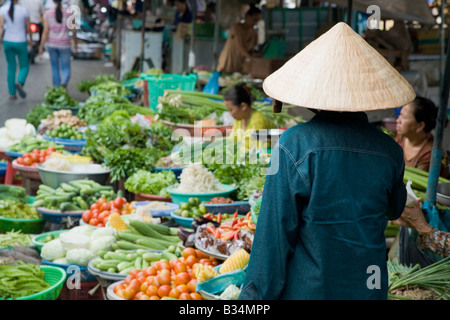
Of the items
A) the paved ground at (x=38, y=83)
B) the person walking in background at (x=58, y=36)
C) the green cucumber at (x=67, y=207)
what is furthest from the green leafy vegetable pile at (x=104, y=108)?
the person walking in background at (x=58, y=36)

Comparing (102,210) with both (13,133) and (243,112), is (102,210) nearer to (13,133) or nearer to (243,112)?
(243,112)

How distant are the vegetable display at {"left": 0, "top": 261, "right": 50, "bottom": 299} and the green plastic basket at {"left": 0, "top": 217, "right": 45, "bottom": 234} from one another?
1.39 meters

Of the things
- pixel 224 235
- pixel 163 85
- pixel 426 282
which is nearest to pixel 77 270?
pixel 224 235

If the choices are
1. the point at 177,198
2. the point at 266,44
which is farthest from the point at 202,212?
the point at 266,44

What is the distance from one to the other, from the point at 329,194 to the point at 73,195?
148 inches

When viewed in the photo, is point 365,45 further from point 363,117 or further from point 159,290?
point 159,290

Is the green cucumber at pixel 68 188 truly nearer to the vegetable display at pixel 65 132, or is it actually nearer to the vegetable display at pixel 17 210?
the vegetable display at pixel 17 210

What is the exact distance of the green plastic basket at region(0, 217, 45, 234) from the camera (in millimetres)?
5145

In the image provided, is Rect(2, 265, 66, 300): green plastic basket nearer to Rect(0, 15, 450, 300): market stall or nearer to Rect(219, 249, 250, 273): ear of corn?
Rect(0, 15, 450, 300): market stall

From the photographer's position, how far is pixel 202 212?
461cm

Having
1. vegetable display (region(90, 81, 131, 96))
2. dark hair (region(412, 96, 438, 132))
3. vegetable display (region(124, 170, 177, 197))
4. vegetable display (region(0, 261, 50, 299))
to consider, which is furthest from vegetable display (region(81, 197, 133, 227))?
vegetable display (region(90, 81, 131, 96))

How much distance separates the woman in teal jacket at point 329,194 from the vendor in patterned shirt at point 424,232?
1119mm

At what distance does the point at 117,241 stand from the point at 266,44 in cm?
864
